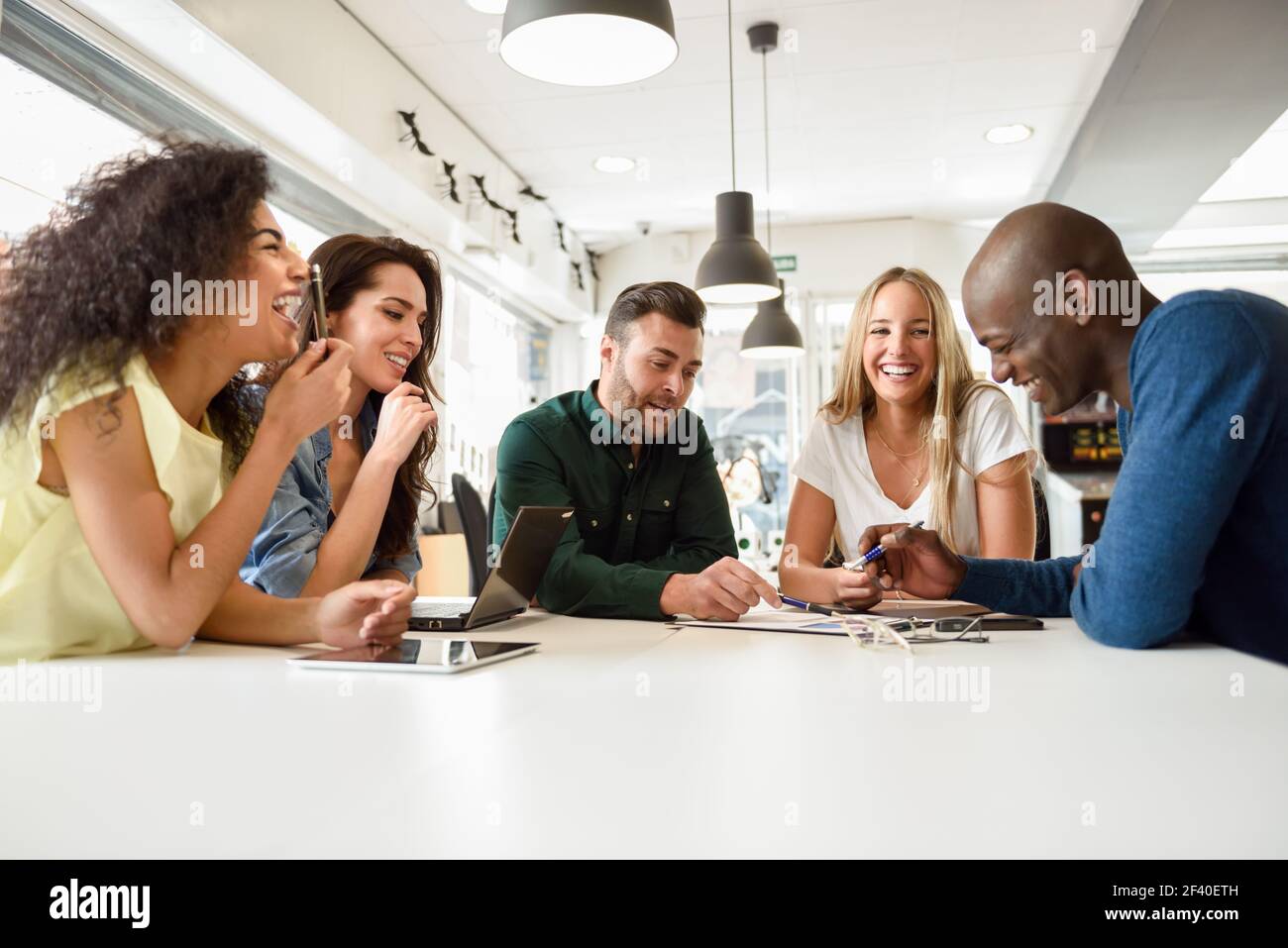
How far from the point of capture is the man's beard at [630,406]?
214 centimetres

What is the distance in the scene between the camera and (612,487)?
6.97 feet

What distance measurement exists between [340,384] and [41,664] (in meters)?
0.50

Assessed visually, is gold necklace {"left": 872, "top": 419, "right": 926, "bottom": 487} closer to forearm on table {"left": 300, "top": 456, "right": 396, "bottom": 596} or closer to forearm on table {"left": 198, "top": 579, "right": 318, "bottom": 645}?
forearm on table {"left": 300, "top": 456, "right": 396, "bottom": 596}

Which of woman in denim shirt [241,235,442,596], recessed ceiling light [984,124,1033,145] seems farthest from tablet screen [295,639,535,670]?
recessed ceiling light [984,124,1033,145]

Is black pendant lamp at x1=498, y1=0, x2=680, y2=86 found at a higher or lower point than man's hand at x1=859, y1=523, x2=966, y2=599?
Answer: higher

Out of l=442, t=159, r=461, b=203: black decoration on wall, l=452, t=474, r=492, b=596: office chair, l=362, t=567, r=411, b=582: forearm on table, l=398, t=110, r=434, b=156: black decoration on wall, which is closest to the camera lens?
l=362, t=567, r=411, b=582: forearm on table

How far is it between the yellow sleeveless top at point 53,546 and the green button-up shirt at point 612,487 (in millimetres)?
789

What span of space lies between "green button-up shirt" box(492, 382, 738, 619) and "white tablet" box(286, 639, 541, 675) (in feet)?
1.87

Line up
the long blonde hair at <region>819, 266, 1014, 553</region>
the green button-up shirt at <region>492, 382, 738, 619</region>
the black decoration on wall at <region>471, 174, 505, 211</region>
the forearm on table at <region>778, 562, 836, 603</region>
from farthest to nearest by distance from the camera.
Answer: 1. the black decoration on wall at <region>471, 174, 505, 211</region>
2. the long blonde hair at <region>819, 266, 1014, 553</region>
3. the green button-up shirt at <region>492, 382, 738, 619</region>
4. the forearm on table at <region>778, 562, 836, 603</region>

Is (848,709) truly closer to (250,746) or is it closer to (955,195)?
(250,746)

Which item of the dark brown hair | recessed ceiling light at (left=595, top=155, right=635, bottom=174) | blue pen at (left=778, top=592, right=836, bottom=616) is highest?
recessed ceiling light at (left=595, top=155, right=635, bottom=174)

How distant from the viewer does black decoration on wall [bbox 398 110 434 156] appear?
4.25 m
